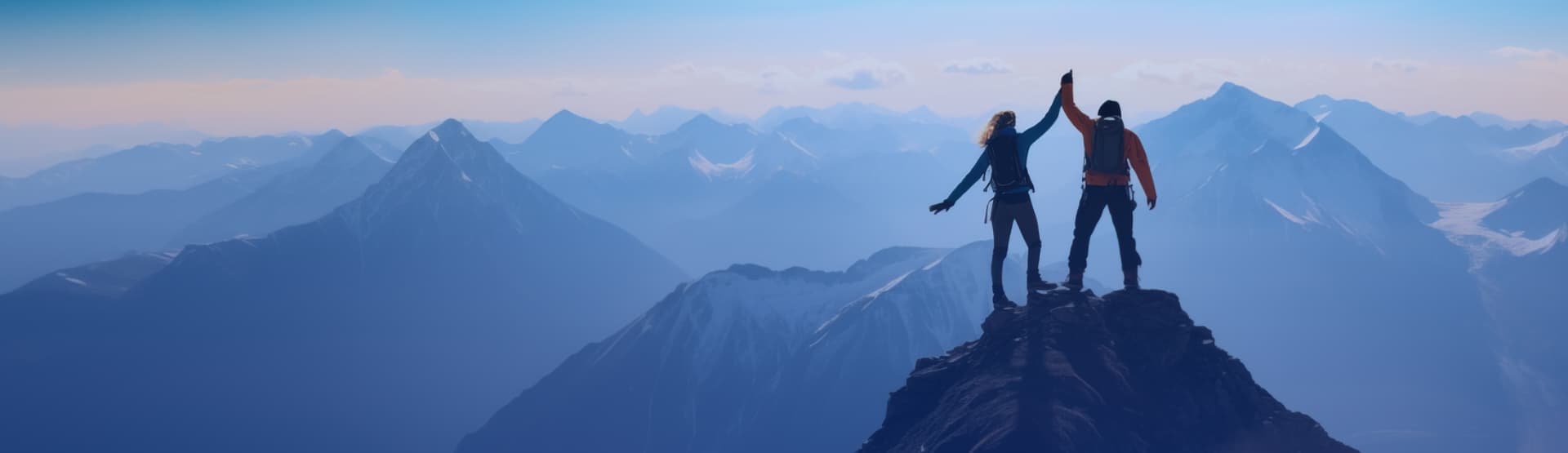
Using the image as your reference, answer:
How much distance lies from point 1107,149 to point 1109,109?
100 centimetres

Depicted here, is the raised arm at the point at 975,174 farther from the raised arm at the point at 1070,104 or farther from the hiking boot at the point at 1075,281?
the hiking boot at the point at 1075,281

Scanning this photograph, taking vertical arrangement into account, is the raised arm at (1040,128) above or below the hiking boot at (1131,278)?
above

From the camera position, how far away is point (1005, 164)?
83.0 ft

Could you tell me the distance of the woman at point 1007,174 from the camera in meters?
25.1

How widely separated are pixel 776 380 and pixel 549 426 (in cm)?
4477

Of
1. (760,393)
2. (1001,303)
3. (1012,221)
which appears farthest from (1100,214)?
(760,393)

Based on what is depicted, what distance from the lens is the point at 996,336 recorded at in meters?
27.6

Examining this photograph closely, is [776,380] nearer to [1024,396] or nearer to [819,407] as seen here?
[819,407]

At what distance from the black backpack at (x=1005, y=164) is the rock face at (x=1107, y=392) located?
354 centimetres

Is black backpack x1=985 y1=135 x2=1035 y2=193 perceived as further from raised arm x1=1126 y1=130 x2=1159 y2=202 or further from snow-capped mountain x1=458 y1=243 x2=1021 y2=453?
snow-capped mountain x1=458 y1=243 x2=1021 y2=453

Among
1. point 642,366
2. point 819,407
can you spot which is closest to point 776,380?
point 819,407

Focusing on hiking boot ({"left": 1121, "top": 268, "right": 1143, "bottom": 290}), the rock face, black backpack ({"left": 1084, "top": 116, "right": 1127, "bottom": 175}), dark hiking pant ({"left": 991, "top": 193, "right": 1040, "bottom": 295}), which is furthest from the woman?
hiking boot ({"left": 1121, "top": 268, "right": 1143, "bottom": 290})

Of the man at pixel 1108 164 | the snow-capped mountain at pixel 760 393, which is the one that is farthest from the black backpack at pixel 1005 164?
the snow-capped mountain at pixel 760 393

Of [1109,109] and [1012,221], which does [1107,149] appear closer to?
[1109,109]
